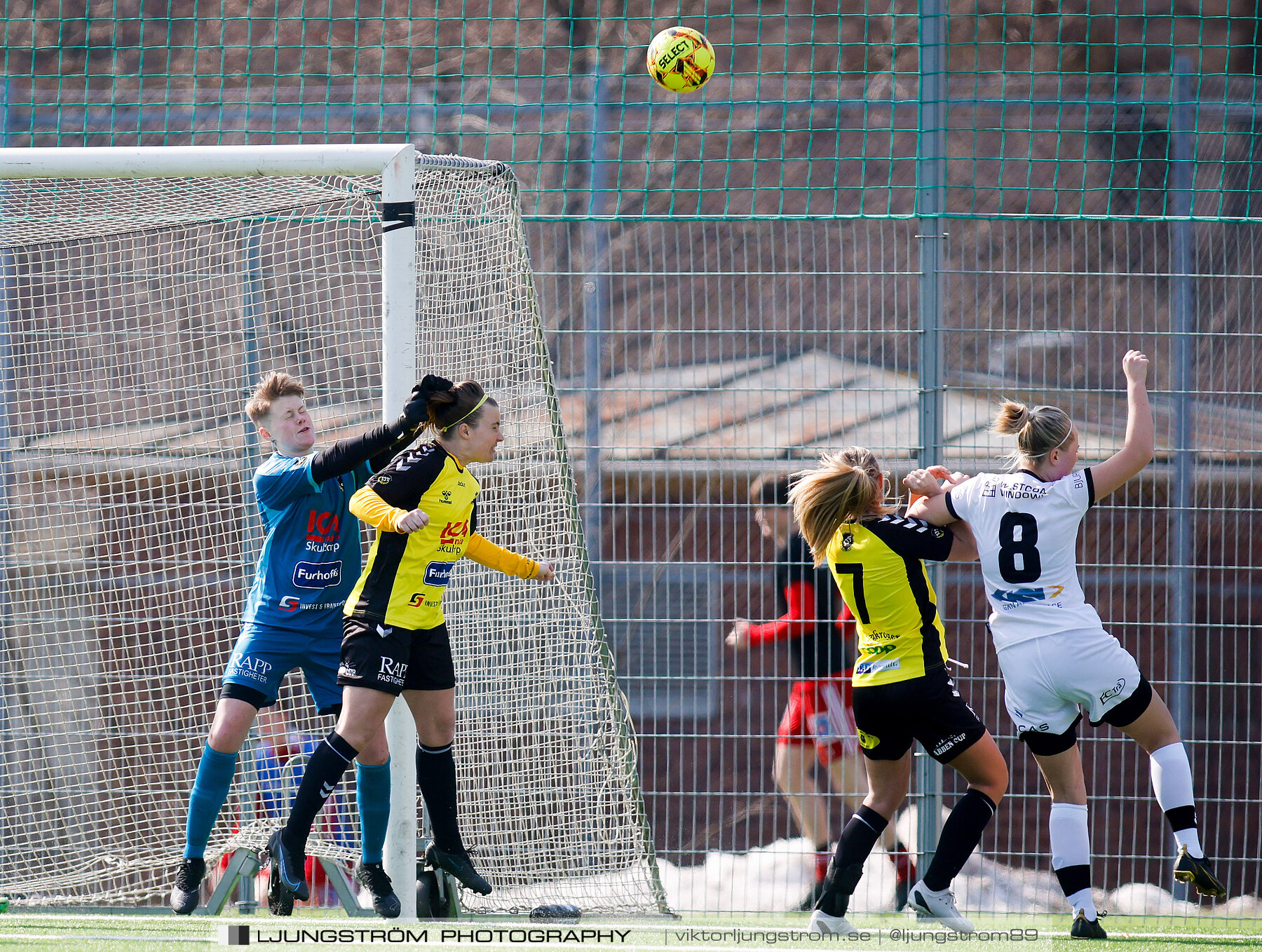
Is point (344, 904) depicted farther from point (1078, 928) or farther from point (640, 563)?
point (1078, 928)

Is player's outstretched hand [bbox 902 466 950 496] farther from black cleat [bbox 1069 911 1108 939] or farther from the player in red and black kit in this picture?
black cleat [bbox 1069 911 1108 939]

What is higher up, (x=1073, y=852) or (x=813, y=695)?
(x=813, y=695)

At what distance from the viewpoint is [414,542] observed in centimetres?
361

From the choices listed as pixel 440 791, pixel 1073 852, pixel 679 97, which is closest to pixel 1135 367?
pixel 1073 852

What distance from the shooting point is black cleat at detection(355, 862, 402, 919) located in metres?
3.62

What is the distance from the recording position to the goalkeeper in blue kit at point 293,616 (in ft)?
12.2

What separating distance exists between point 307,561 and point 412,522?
2.37 feet

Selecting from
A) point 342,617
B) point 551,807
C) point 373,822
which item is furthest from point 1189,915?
point 342,617

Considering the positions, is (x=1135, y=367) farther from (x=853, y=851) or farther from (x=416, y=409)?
(x=416, y=409)

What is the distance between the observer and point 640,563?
14.8 ft

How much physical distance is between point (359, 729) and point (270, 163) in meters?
1.78

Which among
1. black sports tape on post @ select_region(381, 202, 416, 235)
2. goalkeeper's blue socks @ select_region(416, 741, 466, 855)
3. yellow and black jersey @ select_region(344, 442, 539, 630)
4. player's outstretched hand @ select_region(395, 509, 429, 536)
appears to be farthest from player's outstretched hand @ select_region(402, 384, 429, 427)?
goalkeeper's blue socks @ select_region(416, 741, 466, 855)

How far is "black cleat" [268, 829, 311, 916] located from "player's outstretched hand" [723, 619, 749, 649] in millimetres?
1728

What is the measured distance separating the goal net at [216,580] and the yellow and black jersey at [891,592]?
1.12 meters
